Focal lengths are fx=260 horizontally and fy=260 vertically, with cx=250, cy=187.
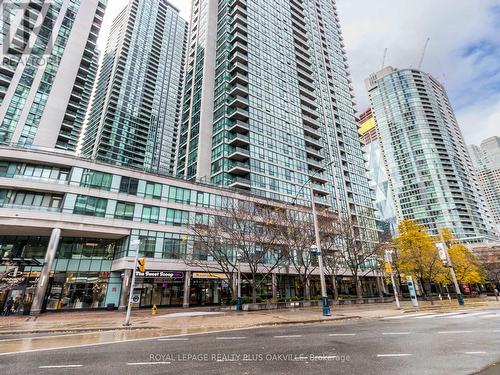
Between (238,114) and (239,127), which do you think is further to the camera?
(238,114)

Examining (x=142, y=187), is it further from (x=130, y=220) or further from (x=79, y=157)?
(x=79, y=157)

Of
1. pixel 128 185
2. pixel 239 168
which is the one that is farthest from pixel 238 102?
pixel 128 185

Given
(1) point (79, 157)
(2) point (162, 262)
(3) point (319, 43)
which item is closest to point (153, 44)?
(3) point (319, 43)

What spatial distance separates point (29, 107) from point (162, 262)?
46.5m

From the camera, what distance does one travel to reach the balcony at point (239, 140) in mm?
53175

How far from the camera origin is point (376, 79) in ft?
536

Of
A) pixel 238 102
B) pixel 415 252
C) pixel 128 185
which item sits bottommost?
pixel 415 252

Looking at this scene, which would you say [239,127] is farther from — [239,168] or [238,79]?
[238,79]

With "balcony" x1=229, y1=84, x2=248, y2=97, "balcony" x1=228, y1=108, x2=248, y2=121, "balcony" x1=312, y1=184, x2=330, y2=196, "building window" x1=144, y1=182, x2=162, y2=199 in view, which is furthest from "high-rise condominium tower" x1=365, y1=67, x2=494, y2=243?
"building window" x1=144, y1=182, x2=162, y2=199

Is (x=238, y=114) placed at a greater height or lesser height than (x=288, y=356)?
greater

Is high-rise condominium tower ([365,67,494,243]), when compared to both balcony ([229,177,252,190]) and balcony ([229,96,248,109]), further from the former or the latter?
balcony ([229,96,248,109])

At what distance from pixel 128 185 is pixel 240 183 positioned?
66.4ft

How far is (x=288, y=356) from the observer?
7.81 m

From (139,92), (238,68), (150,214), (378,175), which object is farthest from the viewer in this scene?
(378,175)
